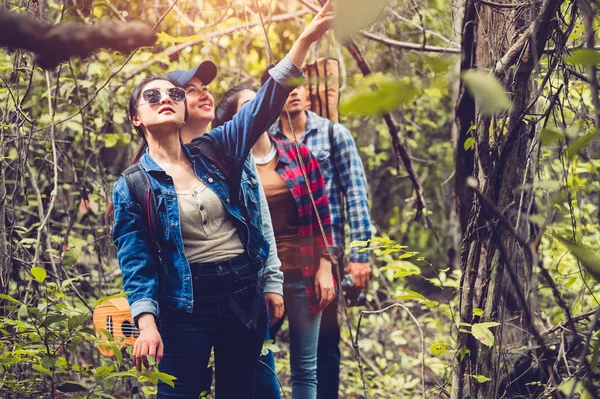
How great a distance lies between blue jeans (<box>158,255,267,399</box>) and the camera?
211cm

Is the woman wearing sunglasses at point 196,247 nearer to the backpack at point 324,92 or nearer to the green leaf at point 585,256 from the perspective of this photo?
the green leaf at point 585,256

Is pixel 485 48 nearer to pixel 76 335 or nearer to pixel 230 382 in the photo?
pixel 230 382

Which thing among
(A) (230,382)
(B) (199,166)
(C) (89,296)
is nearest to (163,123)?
(B) (199,166)

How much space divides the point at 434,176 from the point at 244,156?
533 cm

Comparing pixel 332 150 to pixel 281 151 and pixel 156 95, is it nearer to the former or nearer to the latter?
pixel 281 151

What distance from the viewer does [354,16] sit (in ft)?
2.39

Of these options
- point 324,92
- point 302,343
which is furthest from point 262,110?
point 324,92

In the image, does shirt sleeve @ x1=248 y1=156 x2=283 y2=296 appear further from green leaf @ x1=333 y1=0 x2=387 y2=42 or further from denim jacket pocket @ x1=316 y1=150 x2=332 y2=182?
green leaf @ x1=333 y1=0 x2=387 y2=42

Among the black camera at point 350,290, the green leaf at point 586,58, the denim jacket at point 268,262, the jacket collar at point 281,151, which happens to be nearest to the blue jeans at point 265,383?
the denim jacket at point 268,262

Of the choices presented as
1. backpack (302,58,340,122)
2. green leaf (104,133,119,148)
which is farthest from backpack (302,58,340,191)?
green leaf (104,133,119,148)

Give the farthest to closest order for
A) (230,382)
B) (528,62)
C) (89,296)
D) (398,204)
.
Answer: (398,204) → (89,296) → (230,382) → (528,62)

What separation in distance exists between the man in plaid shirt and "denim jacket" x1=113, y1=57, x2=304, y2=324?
0.89m

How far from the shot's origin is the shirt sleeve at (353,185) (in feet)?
10.7

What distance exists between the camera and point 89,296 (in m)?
4.17
